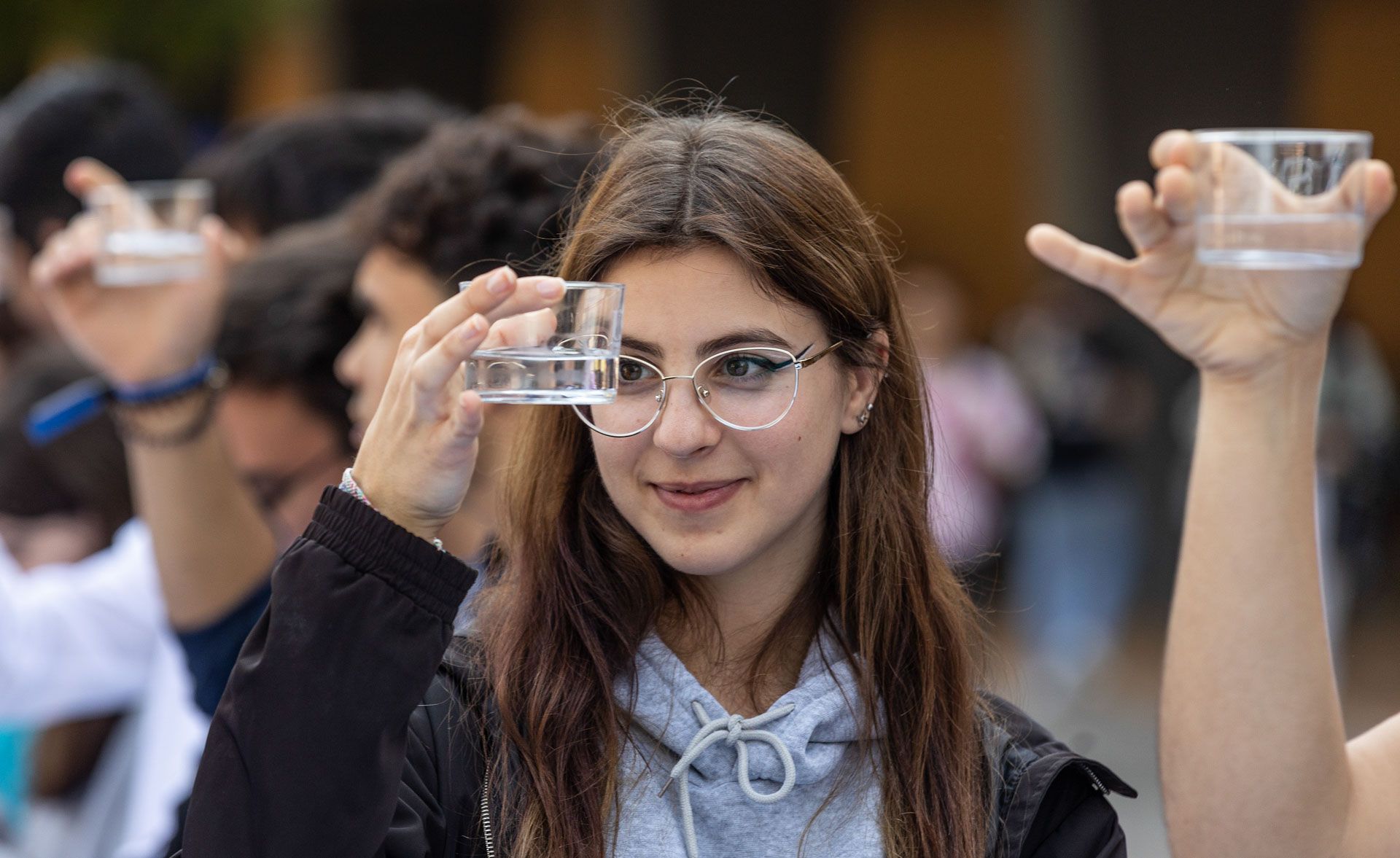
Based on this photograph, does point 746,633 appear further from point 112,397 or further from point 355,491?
point 112,397

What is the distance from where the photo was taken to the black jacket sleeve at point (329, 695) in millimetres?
1888

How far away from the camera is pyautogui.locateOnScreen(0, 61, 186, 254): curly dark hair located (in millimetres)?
4555

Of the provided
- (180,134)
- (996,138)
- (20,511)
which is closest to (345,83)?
(996,138)

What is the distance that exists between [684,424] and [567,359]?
21 centimetres

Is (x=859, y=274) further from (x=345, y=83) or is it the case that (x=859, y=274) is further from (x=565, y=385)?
(x=345, y=83)

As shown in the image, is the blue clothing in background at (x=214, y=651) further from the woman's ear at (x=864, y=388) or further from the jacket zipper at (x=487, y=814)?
the woman's ear at (x=864, y=388)

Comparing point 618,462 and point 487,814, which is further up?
point 618,462

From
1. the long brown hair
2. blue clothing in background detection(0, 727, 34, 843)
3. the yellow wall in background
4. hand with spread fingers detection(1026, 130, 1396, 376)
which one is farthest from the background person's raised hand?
the yellow wall in background

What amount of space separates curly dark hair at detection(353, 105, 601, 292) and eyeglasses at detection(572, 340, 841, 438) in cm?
97

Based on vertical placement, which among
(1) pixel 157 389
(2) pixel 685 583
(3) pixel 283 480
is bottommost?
(3) pixel 283 480

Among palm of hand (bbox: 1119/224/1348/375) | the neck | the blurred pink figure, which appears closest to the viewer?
palm of hand (bbox: 1119/224/1348/375)

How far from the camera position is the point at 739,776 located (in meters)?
2.16

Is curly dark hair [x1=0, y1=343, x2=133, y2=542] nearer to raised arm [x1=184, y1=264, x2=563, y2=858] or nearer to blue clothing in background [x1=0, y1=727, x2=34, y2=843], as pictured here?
blue clothing in background [x1=0, y1=727, x2=34, y2=843]

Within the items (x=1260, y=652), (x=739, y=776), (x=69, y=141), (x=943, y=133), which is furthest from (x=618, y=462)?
(x=943, y=133)
